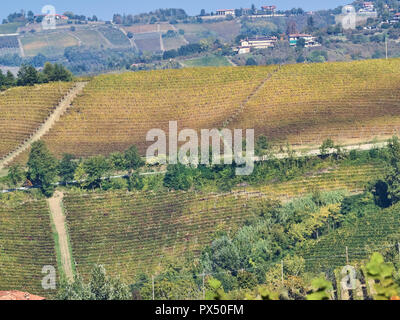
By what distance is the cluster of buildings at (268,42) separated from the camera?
15038cm

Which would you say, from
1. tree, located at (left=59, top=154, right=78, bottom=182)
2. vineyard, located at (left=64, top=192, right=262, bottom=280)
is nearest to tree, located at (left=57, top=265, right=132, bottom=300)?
vineyard, located at (left=64, top=192, right=262, bottom=280)

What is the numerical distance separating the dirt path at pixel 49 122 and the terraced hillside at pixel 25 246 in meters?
7.43

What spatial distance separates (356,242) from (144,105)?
2807cm

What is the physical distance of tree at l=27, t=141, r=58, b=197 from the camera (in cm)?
5328

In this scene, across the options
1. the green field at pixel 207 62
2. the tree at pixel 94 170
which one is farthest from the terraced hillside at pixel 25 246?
the green field at pixel 207 62

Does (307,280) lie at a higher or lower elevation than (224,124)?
lower

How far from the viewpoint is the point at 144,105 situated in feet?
217

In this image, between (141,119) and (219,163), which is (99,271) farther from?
(141,119)

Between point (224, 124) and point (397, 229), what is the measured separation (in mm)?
21999

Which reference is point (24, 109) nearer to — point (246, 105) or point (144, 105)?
point (144, 105)

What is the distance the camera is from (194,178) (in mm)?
53219

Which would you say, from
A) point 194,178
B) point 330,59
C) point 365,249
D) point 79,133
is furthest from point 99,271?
point 330,59

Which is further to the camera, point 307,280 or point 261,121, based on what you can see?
point 261,121

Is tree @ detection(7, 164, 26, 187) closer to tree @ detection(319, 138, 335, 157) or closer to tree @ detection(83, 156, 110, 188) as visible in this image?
tree @ detection(83, 156, 110, 188)
